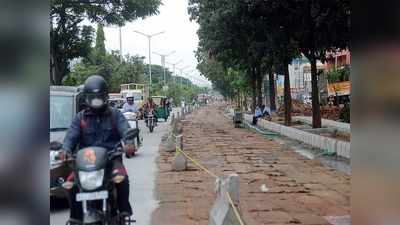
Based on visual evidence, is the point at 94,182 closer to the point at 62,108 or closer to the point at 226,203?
the point at 226,203

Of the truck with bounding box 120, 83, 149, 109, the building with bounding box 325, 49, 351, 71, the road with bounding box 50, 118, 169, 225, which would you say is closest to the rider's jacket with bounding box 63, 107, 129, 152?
the building with bounding box 325, 49, 351, 71

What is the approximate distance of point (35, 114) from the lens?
3.29m

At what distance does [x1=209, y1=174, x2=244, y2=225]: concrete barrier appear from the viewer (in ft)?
18.3

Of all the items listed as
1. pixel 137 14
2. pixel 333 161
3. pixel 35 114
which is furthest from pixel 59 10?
pixel 35 114

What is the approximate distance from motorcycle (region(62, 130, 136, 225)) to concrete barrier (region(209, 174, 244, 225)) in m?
1.19

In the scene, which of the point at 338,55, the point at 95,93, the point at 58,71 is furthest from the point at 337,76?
the point at 95,93

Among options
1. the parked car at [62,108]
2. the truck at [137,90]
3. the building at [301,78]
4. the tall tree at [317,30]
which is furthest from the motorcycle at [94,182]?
the building at [301,78]

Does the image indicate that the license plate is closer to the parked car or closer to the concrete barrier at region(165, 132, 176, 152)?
the parked car

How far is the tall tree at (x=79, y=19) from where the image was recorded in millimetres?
23453

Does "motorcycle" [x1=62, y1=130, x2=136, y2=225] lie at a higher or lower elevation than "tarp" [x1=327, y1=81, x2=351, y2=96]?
lower

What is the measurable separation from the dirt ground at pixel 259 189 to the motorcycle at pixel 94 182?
8.35 ft

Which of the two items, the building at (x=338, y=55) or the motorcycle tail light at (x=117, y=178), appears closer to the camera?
the motorcycle tail light at (x=117, y=178)

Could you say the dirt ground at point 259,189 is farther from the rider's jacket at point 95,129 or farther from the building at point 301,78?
the building at point 301,78

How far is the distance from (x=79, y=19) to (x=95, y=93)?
20.7m
